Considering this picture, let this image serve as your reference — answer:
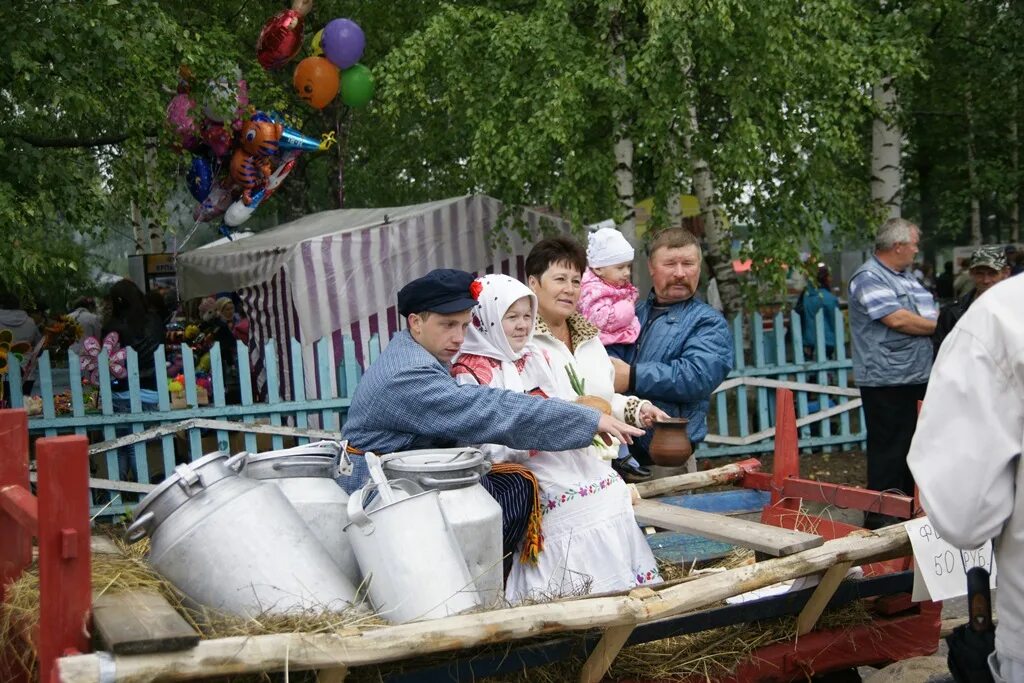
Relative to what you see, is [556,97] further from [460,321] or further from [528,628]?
[528,628]

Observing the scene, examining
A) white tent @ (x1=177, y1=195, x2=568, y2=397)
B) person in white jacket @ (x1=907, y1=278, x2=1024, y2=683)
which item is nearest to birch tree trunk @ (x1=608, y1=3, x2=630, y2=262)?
white tent @ (x1=177, y1=195, x2=568, y2=397)

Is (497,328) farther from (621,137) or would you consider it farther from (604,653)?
(621,137)

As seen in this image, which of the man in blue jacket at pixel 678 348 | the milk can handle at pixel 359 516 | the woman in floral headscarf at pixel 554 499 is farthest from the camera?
the man in blue jacket at pixel 678 348

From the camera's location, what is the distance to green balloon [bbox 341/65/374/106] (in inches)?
404

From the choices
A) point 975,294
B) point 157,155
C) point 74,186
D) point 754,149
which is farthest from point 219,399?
point 975,294

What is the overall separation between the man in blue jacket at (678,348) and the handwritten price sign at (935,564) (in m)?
1.27

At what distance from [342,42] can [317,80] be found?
43 cm

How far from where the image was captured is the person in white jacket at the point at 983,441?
2.05m

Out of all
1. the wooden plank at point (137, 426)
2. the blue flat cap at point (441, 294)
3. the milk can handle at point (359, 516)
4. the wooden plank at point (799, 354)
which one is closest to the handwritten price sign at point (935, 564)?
the blue flat cap at point (441, 294)

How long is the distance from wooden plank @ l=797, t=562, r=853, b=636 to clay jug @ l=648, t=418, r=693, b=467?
744 millimetres

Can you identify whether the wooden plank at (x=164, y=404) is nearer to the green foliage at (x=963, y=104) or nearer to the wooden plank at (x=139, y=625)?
the wooden plank at (x=139, y=625)

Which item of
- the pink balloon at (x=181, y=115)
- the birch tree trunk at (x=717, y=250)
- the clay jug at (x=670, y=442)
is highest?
the pink balloon at (x=181, y=115)

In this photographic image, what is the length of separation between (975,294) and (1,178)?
590 centimetres

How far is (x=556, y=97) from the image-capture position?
7875mm
